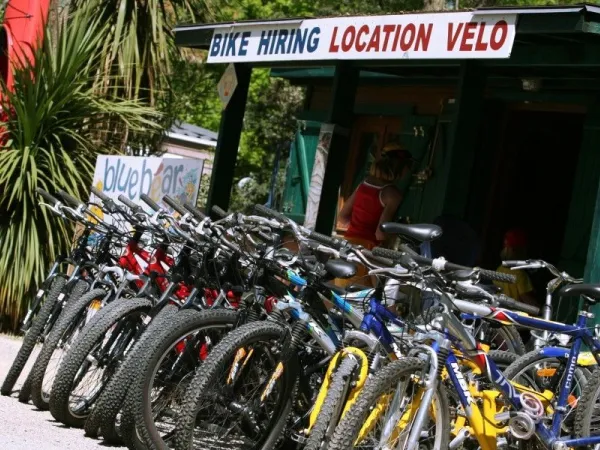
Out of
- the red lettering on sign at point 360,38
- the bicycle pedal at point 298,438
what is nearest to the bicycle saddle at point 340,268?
the bicycle pedal at point 298,438

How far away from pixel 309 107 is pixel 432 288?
320 inches

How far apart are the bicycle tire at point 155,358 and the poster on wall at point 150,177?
3020 mm

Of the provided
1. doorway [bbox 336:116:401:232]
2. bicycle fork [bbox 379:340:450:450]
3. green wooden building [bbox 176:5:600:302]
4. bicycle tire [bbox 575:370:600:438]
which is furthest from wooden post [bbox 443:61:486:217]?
doorway [bbox 336:116:401:232]

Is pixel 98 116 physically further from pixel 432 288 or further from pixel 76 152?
pixel 432 288

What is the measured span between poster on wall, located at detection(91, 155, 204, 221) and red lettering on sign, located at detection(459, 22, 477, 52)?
243 centimetres

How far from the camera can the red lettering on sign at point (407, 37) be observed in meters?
7.63

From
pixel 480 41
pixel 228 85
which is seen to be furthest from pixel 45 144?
pixel 480 41

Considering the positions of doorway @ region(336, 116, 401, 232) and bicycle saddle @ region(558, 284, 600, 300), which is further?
doorway @ region(336, 116, 401, 232)

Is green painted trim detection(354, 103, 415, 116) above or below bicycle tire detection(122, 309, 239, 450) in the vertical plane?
above

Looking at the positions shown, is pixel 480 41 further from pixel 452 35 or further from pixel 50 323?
pixel 50 323

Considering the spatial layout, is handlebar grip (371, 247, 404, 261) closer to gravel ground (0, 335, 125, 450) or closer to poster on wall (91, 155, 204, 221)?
gravel ground (0, 335, 125, 450)

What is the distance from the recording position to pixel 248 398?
18.6 ft

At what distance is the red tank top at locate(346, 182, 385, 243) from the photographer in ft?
27.9

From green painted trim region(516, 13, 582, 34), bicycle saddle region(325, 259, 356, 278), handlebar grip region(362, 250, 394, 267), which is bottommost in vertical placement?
bicycle saddle region(325, 259, 356, 278)
